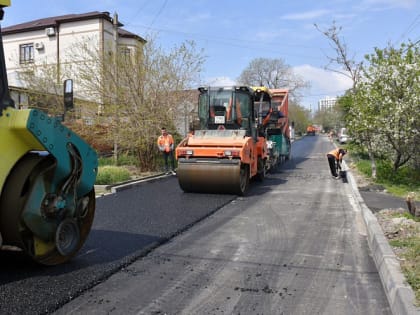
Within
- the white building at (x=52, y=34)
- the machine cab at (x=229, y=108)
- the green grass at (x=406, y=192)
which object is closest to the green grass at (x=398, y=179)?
the green grass at (x=406, y=192)

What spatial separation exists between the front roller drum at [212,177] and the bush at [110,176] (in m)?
2.51

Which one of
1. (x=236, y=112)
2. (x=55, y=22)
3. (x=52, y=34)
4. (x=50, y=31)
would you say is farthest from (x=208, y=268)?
(x=55, y=22)

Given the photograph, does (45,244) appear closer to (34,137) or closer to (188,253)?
(34,137)

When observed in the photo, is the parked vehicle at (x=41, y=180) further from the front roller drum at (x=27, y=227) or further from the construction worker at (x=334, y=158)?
the construction worker at (x=334, y=158)

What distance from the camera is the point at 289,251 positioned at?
5195 millimetres

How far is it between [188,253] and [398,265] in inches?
93.5

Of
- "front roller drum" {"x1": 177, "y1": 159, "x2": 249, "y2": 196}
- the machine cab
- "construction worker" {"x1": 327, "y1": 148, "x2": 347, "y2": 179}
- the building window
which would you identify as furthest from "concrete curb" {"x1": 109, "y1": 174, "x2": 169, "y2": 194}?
the building window

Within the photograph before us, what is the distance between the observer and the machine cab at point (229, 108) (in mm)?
10102

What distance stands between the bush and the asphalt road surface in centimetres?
299

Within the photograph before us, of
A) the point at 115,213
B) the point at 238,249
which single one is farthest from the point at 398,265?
the point at 115,213

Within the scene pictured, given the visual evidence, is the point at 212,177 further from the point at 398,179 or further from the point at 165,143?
the point at 398,179

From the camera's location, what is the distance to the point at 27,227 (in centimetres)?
385

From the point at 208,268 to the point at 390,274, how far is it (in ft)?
6.13

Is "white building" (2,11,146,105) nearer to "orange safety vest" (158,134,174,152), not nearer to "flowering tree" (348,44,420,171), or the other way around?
"orange safety vest" (158,134,174,152)
